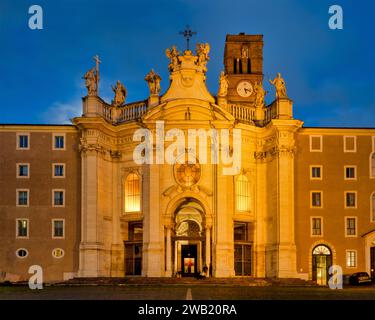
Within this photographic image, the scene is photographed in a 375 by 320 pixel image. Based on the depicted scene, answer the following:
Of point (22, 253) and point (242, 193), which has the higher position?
point (242, 193)

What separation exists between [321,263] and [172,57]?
22.0m

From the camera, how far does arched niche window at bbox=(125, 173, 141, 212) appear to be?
6259 cm

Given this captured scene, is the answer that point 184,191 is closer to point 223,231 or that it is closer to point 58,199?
point 223,231

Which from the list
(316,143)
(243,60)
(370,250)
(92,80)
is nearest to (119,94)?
(92,80)

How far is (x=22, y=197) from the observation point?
6262cm

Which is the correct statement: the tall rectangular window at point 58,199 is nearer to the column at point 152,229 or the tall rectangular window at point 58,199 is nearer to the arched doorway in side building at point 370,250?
the column at point 152,229

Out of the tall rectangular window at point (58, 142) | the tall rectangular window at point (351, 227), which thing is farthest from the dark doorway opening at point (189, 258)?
the tall rectangular window at point (58, 142)

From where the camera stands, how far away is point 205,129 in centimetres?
6162

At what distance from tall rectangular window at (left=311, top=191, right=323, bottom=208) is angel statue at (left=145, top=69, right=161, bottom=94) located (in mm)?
16225

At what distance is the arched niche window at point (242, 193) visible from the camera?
2472 inches

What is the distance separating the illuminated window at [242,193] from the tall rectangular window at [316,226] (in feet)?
18.9

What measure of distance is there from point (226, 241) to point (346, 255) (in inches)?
420
